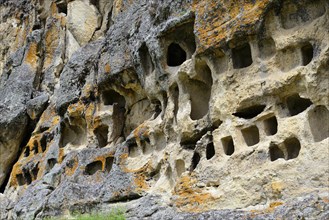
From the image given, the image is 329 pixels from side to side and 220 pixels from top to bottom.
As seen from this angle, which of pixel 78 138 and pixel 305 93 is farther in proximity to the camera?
pixel 78 138

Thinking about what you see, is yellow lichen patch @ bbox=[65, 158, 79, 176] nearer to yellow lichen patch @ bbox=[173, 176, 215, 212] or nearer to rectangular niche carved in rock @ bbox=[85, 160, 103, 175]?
rectangular niche carved in rock @ bbox=[85, 160, 103, 175]

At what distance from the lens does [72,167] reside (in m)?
10.4

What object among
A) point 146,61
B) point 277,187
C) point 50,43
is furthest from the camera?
point 50,43

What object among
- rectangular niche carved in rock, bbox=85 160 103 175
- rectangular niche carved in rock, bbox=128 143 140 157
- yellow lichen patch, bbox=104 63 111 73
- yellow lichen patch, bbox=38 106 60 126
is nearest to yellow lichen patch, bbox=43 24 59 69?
yellow lichen patch, bbox=38 106 60 126

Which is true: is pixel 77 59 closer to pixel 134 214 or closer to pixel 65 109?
pixel 65 109

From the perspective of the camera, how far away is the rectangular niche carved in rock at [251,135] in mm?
6809

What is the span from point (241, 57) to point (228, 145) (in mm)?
1290

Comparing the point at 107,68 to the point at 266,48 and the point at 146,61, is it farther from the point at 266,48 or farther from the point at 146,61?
the point at 266,48

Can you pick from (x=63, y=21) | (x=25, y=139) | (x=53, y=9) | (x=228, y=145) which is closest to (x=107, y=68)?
(x=228, y=145)

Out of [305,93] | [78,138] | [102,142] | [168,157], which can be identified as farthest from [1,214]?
[305,93]

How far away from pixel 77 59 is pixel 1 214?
4.36 meters

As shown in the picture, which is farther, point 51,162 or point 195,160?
point 51,162

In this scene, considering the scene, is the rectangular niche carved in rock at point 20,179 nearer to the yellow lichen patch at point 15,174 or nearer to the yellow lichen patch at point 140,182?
the yellow lichen patch at point 15,174

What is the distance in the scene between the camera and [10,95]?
14930 mm
